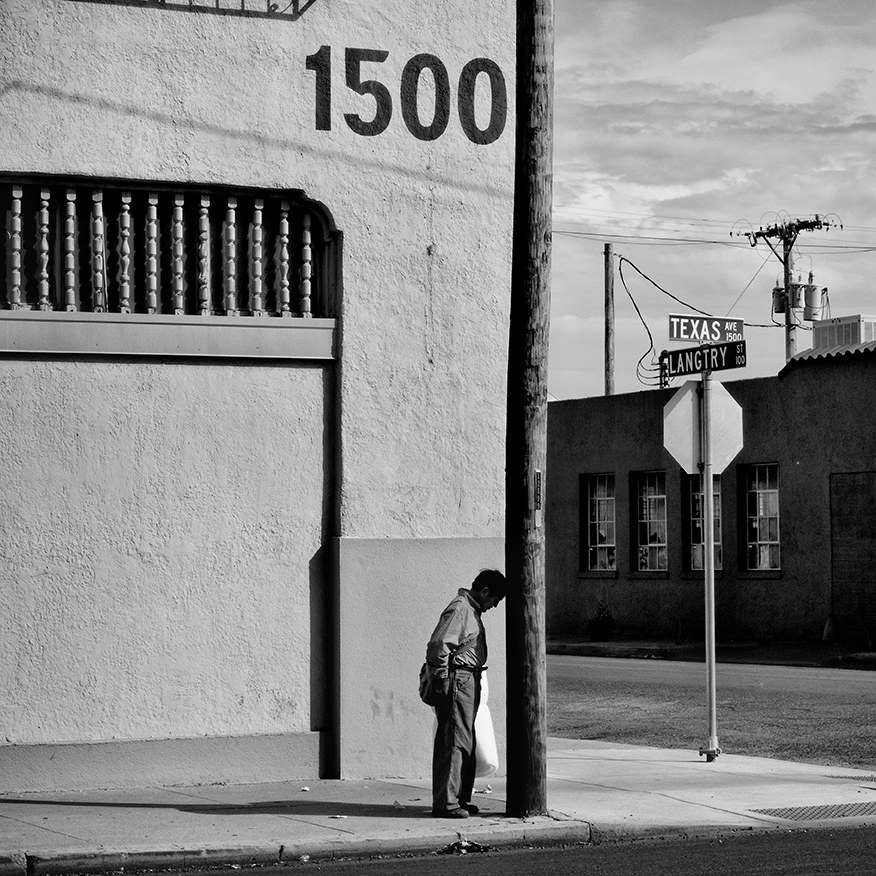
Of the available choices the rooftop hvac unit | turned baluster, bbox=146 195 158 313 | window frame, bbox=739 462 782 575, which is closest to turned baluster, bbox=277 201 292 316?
turned baluster, bbox=146 195 158 313

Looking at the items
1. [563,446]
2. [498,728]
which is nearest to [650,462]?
[563,446]

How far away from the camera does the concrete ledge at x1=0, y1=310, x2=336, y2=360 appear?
11.6 meters

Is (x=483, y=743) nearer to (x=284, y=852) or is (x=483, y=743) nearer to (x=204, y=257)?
(x=284, y=852)

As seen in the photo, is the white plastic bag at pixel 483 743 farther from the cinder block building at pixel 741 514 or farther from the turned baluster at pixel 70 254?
the cinder block building at pixel 741 514

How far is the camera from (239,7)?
12.2m

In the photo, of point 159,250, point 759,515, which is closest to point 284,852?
point 159,250

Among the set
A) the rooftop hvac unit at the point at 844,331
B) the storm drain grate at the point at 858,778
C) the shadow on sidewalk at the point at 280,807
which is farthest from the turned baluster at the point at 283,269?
the rooftop hvac unit at the point at 844,331

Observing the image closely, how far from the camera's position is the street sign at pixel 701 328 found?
13.7m

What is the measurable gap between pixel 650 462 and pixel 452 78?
1961 cm

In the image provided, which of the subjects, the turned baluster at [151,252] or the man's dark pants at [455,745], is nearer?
the man's dark pants at [455,745]

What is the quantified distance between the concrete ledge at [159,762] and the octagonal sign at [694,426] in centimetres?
415

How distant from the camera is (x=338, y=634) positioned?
1214 centimetres

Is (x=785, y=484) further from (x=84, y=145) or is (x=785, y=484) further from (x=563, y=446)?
(x=84, y=145)

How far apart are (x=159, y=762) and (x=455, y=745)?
253 centimetres
